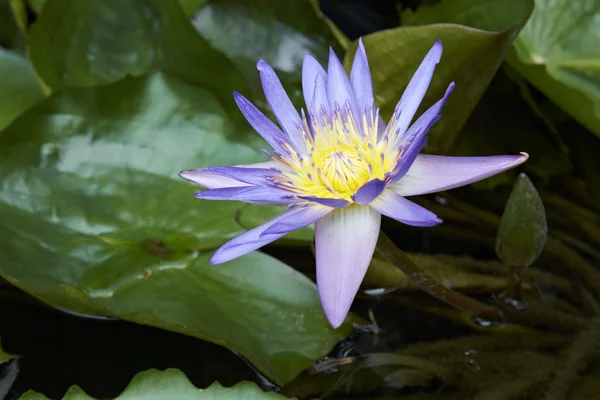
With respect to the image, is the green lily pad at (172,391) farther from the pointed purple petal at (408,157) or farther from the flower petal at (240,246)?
the pointed purple petal at (408,157)

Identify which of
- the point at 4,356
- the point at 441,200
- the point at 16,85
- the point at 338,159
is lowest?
the point at 4,356

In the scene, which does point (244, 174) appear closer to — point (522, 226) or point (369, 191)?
point (369, 191)

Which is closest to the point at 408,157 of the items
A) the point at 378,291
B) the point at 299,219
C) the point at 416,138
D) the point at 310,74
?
the point at 416,138

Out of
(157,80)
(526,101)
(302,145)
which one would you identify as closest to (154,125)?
(157,80)

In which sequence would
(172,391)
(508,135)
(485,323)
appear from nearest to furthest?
(172,391), (485,323), (508,135)

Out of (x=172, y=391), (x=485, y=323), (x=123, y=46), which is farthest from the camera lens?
(x=123, y=46)

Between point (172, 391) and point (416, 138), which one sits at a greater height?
point (416, 138)

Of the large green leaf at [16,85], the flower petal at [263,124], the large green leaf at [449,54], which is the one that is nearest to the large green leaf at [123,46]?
the large green leaf at [16,85]

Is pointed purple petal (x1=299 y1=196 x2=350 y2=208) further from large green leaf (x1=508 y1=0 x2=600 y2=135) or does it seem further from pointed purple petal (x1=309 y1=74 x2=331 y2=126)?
large green leaf (x1=508 y1=0 x2=600 y2=135)
